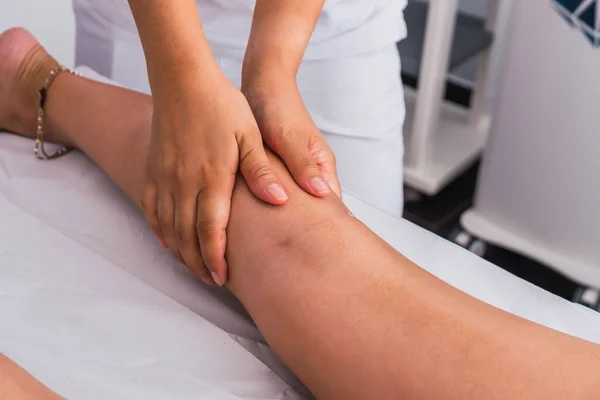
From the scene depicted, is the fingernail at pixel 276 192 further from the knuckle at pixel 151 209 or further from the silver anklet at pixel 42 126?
the silver anklet at pixel 42 126

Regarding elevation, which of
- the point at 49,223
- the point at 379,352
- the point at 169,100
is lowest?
the point at 49,223

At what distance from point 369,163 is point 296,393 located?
0.51m

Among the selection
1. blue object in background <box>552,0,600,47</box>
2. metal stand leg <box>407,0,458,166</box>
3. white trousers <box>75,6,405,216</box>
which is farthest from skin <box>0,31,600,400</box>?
metal stand leg <box>407,0,458,166</box>

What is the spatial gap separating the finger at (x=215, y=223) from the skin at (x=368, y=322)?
0.01 meters

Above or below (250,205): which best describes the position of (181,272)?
below

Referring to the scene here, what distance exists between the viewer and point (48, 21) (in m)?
1.53

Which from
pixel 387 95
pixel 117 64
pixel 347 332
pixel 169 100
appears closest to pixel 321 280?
pixel 347 332

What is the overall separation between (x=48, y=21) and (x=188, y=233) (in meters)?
0.95

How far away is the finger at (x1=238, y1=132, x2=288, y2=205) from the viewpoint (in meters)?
0.78

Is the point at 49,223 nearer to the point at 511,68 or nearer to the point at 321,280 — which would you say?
the point at 321,280

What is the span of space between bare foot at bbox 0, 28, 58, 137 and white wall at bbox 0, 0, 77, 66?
34cm

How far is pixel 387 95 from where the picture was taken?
3.88ft

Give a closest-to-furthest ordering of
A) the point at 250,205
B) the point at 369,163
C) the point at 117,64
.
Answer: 1. the point at 250,205
2. the point at 369,163
3. the point at 117,64

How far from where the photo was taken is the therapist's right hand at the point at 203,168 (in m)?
0.79
